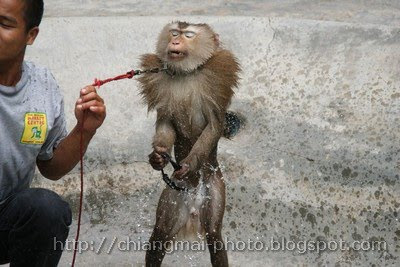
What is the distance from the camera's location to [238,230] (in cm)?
429

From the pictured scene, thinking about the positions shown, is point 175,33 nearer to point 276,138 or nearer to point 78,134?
point 78,134

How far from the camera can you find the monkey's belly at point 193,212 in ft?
11.5

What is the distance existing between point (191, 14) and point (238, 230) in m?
1.87

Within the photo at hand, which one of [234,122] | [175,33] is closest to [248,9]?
[234,122]

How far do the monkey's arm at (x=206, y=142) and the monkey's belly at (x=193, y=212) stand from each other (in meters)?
0.18

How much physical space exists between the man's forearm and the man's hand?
6 cm

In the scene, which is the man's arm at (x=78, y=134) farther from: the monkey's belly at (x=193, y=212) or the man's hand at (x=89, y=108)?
the monkey's belly at (x=193, y=212)

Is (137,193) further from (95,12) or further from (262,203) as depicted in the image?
(95,12)

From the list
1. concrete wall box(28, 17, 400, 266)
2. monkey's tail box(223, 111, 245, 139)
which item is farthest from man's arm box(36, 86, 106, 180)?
monkey's tail box(223, 111, 245, 139)

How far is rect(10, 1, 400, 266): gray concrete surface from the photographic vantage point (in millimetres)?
4207

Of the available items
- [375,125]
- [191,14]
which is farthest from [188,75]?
[191,14]

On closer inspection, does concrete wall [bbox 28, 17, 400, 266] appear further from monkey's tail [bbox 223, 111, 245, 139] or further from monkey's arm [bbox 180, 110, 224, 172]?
monkey's arm [bbox 180, 110, 224, 172]

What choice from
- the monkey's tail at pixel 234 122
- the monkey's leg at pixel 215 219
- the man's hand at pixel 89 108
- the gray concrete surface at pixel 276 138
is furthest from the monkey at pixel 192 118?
the monkey's tail at pixel 234 122

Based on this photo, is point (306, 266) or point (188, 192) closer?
point (188, 192)
